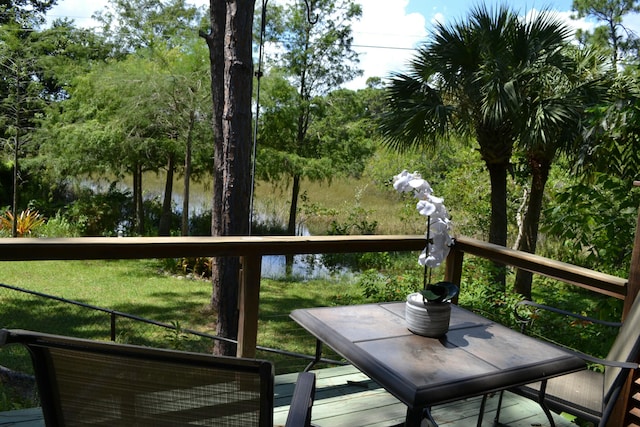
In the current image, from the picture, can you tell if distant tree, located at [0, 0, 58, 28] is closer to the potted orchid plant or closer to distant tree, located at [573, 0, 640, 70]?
the potted orchid plant

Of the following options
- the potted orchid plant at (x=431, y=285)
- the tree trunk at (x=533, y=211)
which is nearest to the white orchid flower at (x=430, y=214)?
the potted orchid plant at (x=431, y=285)

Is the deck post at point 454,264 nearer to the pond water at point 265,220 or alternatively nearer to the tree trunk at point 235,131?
the tree trunk at point 235,131

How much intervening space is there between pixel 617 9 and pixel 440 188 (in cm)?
1027

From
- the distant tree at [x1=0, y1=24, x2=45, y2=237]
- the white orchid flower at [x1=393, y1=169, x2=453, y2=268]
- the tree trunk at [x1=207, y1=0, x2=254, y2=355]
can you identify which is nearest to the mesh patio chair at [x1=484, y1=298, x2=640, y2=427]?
the white orchid flower at [x1=393, y1=169, x2=453, y2=268]

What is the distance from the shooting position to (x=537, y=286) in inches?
320

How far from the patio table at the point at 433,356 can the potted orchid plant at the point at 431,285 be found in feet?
0.16

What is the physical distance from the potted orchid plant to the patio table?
5cm

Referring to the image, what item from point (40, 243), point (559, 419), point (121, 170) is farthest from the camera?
point (121, 170)

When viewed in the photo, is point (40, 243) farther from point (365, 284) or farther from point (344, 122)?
point (344, 122)

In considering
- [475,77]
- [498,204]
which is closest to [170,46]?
[475,77]

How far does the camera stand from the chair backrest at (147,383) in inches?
36.7

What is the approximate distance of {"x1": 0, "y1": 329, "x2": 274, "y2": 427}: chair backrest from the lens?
3.06ft

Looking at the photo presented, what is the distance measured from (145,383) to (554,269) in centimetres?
186

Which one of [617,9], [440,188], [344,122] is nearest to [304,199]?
[344,122]
